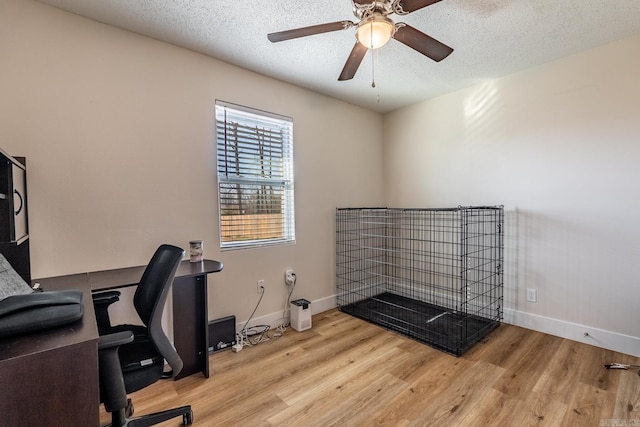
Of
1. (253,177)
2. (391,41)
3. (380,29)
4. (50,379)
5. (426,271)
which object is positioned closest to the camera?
(50,379)

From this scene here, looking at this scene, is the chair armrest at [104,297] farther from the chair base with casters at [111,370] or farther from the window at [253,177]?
the window at [253,177]

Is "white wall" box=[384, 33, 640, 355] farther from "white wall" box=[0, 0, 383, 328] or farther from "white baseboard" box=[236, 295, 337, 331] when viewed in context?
"white wall" box=[0, 0, 383, 328]

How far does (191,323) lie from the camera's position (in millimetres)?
2104

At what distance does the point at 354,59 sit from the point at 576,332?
9.54 feet

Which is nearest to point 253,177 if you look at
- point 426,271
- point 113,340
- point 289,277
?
point 289,277

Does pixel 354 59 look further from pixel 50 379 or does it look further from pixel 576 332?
pixel 576 332

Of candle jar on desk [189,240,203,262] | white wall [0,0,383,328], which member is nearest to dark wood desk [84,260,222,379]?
candle jar on desk [189,240,203,262]

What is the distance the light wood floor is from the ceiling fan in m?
2.10

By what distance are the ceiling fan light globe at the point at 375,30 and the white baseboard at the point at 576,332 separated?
2.81 meters

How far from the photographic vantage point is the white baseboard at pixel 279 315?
2.71 m

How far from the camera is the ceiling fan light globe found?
1.49 m

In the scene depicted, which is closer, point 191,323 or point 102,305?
point 102,305

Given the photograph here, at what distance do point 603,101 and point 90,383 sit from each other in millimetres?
3645

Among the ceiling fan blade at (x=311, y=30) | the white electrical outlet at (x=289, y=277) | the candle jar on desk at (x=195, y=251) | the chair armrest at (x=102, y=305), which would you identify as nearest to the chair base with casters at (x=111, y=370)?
the chair armrest at (x=102, y=305)
